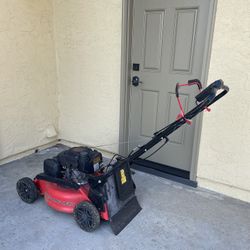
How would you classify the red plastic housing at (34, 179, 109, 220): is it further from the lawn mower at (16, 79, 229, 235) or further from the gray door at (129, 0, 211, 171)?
the gray door at (129, 0, 211, 171)

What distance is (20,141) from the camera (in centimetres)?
310

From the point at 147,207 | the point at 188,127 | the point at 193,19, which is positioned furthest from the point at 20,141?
the point at 193,19

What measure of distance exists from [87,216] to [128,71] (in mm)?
1609

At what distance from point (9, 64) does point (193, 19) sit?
198 centimetres

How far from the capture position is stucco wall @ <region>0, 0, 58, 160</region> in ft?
9.16

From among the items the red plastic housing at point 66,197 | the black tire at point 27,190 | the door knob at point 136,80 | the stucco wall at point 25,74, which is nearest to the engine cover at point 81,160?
the red plastic housing at point 66,197

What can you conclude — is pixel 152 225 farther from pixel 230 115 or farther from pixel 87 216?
pixel 230 115

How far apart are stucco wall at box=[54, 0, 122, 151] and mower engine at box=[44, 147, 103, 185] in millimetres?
1009

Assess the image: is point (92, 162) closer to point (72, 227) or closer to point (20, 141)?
point (72, 227)

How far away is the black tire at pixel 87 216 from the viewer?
1.86m

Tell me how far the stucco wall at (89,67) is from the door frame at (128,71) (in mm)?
73

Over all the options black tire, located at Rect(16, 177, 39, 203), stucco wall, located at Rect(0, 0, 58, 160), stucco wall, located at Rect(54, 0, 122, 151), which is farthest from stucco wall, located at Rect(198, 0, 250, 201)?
stucco wall, located at Rect(0, 0, 58, 160)

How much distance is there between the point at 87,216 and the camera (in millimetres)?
1883

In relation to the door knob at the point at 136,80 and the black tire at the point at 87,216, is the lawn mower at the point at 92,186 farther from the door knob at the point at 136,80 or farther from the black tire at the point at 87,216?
the door knob at the point at 136,80
